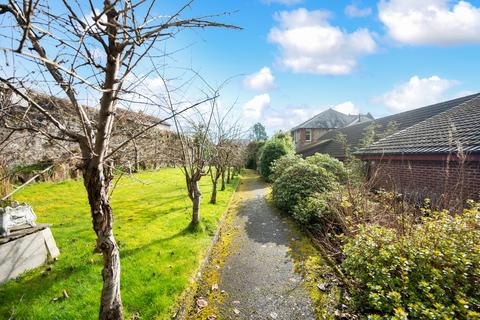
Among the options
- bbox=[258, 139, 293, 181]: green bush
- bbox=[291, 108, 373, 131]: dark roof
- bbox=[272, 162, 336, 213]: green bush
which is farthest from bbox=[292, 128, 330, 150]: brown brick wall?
bbox=[272, 162, 336, 213]: green bush

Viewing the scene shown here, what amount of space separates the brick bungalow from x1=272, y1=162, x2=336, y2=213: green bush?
187 centimetres

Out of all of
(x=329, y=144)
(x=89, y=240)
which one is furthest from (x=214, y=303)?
(x=329, y=144)

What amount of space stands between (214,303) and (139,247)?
2535 mm

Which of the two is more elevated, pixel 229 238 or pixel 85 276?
pixel 85 276

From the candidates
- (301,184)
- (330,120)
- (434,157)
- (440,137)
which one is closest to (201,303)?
(301,184)

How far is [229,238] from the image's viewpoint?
6.50 m

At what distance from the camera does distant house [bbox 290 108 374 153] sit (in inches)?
1361

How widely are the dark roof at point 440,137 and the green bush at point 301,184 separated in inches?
93.6

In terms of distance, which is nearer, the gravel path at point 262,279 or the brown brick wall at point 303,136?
the gravel path at point 262,279

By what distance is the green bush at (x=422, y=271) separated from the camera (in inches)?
85.0

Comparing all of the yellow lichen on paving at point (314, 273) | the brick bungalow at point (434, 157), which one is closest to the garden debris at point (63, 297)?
the yellow lichen on paving at point (314, 273)

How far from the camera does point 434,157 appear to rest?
6742 mm

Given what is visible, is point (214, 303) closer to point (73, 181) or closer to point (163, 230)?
point (163, 230)

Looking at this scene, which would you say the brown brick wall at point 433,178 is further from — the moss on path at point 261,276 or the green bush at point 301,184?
the moss on path at point 261,276
